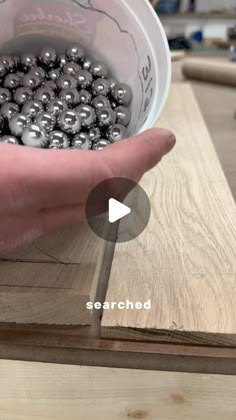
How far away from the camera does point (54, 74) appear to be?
1.67 feet

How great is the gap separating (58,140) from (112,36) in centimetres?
13

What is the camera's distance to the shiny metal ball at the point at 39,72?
19.7 inches

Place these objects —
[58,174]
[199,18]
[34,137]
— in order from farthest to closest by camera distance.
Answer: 1. [199,18]
2. [34,137]
3. [58,174]

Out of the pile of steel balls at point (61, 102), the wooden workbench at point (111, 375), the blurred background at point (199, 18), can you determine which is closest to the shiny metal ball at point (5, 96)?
the pile of steel balls at point (61, 102)

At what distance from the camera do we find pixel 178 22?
76.9 inches

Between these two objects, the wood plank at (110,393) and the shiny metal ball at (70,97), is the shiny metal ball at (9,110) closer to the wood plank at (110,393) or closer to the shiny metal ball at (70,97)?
the shiny metal ball at (70,97)

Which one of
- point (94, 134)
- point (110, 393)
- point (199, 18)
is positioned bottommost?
point (199, 18)

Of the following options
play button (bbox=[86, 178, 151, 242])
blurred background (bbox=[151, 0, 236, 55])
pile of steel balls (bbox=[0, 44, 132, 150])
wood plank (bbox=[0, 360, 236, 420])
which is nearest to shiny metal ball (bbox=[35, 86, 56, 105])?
Answer: pile of steel balls (bbox=[0, 44, 132, 150])

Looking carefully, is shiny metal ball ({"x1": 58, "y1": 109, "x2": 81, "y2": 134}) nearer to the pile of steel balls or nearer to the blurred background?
the pile of steel balls

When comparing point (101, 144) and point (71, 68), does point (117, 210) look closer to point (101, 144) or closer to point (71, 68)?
point (101, 144)

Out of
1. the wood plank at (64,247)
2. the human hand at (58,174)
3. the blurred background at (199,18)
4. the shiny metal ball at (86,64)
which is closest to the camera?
the human hand at (58,174)

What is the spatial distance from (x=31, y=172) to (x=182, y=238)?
192 millimetres

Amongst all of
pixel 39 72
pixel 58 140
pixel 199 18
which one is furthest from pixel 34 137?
pixel 199 18

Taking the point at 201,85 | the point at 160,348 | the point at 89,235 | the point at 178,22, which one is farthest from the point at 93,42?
the point at 178,22
